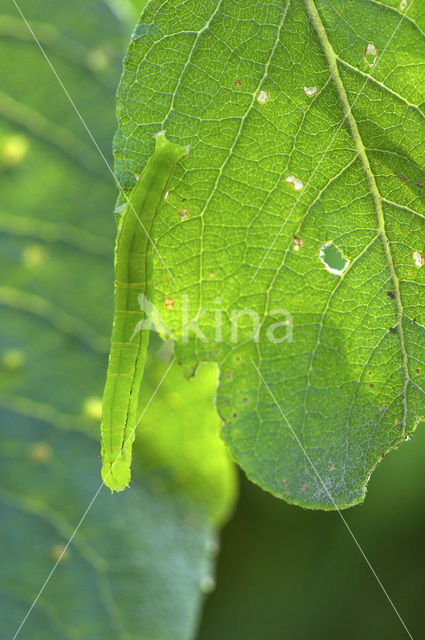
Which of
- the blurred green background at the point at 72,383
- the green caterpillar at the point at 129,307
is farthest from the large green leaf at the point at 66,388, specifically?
the green caterpillar at the point at 129,307

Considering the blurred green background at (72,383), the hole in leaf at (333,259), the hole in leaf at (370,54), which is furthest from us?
the blurred green background at (72,383)

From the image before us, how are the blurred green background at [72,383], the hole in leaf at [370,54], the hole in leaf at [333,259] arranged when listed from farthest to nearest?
1. the blurred green background at [72,383]
2. the hole in leaf at [333,259]
3. the hole in leaf at [370,54]

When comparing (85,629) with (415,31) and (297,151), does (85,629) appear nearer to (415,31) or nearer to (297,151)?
(297,151)

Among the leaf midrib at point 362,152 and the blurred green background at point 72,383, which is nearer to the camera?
the leaf midrib at point 362,152

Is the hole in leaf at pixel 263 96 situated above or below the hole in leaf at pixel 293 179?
above

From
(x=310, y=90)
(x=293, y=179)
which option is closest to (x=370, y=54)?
(x=310, y=90)

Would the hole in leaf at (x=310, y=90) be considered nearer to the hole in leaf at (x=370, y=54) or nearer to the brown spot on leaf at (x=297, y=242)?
the hole in leaf at (x=370, y=54)

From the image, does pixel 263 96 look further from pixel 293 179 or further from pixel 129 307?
pixel 129 307
